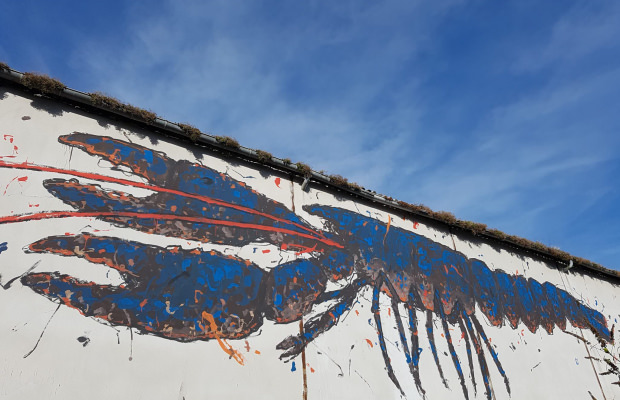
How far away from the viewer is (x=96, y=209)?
5230mm

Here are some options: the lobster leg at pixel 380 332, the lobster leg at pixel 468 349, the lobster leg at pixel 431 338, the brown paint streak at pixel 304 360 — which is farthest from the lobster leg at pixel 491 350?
the brown paint streak at pixel 304 360

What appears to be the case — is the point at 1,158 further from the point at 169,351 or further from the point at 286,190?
the point at 286,190

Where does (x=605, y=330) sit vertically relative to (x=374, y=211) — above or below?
below

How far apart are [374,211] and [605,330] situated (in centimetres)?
746

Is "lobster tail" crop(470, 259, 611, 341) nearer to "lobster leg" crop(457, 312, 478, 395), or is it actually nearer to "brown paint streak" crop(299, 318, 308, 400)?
"lobster leg" crop(457, 312, 478, 395)

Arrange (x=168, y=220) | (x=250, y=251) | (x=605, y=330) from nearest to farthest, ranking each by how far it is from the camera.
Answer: (x=168, y=220) < (x=250, y=251) < (x=605, y=330)

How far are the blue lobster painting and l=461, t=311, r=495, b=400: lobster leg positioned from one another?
0.8 inches

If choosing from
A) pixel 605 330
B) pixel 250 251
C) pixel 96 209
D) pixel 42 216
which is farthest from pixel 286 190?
pixel 605 330

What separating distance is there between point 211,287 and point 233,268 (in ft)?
1.41

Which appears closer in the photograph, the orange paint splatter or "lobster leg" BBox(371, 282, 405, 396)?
the orange paint splatter

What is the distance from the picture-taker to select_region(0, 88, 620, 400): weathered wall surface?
14.8 feet

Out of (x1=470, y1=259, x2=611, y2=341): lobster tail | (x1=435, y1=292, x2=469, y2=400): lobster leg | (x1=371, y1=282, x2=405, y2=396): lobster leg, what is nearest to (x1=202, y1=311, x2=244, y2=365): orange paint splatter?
(x1=371, y1=282, x2=405, y2=396): lobster leg

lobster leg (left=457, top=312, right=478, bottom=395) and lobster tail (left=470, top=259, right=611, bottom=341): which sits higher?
lobster tail (left=470, top=259, right=611, bottom=341)

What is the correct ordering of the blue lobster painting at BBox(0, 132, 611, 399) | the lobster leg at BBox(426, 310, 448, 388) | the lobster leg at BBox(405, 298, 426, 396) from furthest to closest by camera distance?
the lobster leg at BBox(426, 310, 448, 388) → the lobster leg at BBox(405, 298, 426, 396) → the blue lobster painting at BBox(0, 132, 611, 399)
